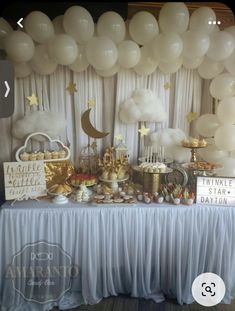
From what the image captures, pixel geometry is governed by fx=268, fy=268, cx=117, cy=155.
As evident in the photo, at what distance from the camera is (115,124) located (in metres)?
1.30

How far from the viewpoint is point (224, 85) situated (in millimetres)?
1173

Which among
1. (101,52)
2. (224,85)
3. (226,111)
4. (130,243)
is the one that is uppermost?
(101,52)

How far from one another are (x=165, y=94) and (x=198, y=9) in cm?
55

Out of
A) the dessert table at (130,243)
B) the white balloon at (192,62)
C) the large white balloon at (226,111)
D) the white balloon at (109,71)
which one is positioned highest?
the white balloon at (192,62)

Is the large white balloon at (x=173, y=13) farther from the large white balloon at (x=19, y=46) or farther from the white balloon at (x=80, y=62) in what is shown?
the large white balloon at (x=19, y=46)

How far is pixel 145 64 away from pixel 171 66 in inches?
4.5

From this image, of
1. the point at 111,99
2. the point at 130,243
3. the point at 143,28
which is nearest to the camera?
the point at 143,28

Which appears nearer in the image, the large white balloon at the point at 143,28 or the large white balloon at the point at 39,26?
the large white balloon at the point at 39,26

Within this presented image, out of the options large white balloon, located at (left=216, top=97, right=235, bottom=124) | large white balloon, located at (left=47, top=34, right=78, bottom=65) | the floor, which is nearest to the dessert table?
the floor

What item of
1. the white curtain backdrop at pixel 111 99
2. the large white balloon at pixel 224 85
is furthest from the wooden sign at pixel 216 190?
the large white balloon at pixel 224 85

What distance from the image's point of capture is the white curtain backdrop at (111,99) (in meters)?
1.17

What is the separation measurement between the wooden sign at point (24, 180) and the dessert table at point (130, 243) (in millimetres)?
45

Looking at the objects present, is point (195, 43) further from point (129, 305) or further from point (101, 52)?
point (129, 305)

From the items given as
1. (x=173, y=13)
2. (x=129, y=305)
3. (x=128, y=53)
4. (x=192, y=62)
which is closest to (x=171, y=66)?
(x=192, y=62)
